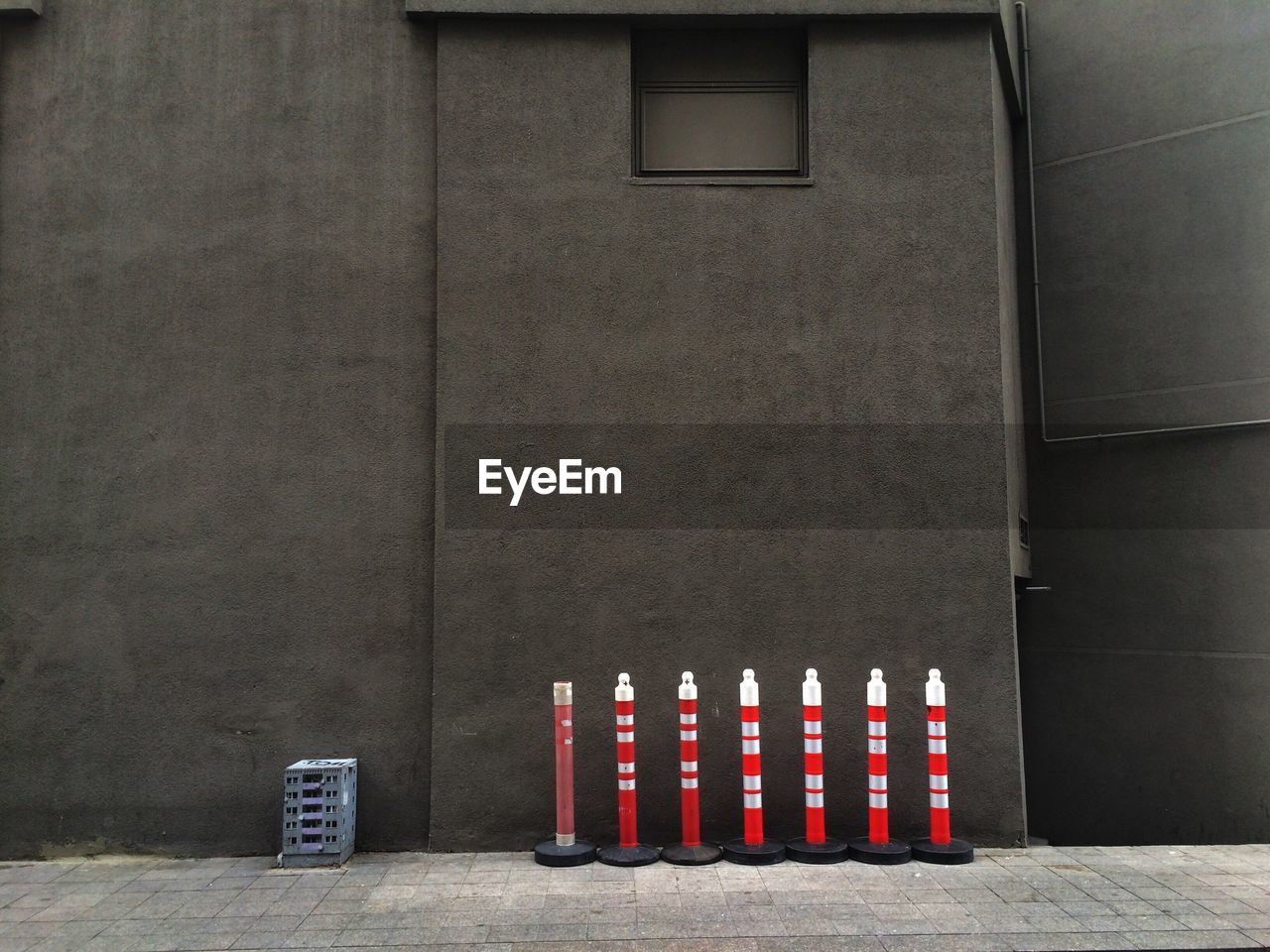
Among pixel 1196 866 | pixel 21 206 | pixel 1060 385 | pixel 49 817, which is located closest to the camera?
pixel 1196 866

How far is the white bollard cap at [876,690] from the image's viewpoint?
6270 millimetres

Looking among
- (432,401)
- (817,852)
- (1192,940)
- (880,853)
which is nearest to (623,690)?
(817,852)

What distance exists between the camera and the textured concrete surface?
6770 millimetres

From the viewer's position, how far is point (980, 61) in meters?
7.20

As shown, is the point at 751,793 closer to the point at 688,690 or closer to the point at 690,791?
the point at 690,791

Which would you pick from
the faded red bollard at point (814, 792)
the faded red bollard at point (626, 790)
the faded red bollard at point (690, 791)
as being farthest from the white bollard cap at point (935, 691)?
the faded red bollard at point (626, 790)

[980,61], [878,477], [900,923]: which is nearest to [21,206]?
[878,477]

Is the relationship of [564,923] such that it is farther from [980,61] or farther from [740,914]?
[980,61]

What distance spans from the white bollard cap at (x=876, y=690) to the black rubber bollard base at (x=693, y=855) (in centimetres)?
143

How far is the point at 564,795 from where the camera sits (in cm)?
638

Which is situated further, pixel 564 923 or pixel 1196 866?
pixel 1196 866

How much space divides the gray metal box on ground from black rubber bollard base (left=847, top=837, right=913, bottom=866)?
339cm

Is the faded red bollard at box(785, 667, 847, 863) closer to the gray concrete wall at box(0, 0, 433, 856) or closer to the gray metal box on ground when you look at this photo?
the gray concrete wall at box(0, 0, 433, 856)

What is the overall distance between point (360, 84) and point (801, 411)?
13.4ft
